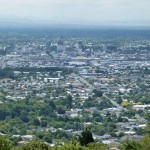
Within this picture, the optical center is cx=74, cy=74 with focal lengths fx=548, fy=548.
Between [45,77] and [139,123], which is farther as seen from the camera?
[45,77]

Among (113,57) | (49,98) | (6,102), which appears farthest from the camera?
(113,57)

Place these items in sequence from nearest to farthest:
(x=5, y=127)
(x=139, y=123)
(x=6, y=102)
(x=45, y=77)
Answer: (x=5, y=127)
(x=139, y=123)
(x=6, y=102)
(x=45, y=77)

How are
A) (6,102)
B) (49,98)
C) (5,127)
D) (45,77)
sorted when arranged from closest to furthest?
(5,127)
(6,102)
(49,98)
(45,77)

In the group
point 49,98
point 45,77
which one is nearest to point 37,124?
point 49,98

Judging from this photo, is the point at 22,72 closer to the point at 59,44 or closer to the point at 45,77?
the point at 45,77

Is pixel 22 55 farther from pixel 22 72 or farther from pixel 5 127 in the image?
pixel 5 127

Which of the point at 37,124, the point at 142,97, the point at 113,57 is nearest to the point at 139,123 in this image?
the point at 37,124

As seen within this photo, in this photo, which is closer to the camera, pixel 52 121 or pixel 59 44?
pixel 52 121

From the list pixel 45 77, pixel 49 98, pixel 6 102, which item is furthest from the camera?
pixel 45 77
